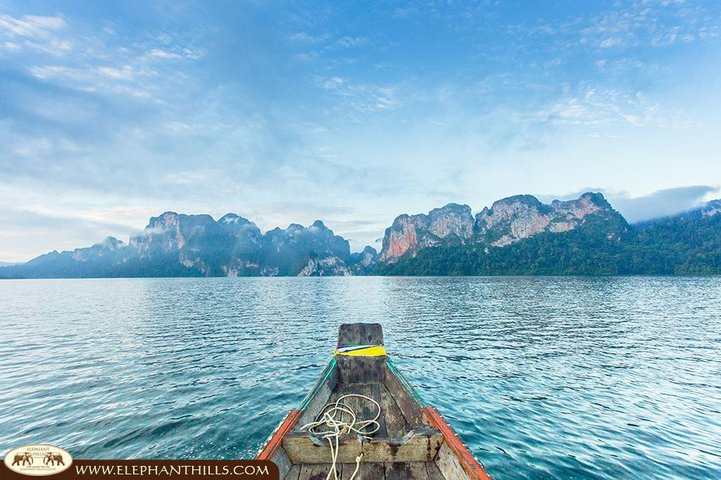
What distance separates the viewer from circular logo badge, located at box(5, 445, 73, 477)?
105 inches

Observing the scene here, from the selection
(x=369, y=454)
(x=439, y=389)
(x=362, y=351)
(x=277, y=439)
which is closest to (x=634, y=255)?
(x=439, y=389)

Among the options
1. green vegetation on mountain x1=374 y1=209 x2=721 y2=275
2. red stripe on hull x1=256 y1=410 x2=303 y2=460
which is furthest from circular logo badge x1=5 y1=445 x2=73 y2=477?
green vegetation on mountain x1=374 y1=209 x2=721 y2=275

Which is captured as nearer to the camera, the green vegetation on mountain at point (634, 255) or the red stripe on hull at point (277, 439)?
the red stripe on hull at point (277, 439)

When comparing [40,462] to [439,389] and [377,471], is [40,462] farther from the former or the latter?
[439,389]

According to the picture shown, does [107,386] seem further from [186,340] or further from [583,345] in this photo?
[583,345]

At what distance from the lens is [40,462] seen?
109 inches

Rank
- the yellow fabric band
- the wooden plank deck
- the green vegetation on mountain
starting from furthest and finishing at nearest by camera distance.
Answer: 1. the green vegetation on mountain
2. the yellow fabric band
3. the wooden plank deck

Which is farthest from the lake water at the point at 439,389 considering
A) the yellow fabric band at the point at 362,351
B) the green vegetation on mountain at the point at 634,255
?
the green vegetation on mountain at the point at 634,255

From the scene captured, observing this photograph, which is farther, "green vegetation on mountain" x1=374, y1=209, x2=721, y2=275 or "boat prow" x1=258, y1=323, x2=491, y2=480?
"green vegetation on mountain" x1=374, y1=209, x2=721, y2=275

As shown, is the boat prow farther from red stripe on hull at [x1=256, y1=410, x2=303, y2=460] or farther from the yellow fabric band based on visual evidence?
the yellow fabric band

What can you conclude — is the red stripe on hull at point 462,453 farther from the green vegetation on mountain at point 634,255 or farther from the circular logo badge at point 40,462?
the green vegetation on mountain at point 634,255

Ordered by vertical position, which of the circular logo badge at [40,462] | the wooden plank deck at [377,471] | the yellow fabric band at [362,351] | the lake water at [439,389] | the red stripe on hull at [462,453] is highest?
the circular logo badge at [40,462]

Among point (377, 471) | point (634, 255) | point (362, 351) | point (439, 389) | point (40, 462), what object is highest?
point (634, 255)

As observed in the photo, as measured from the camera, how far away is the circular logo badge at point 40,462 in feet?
8.75
